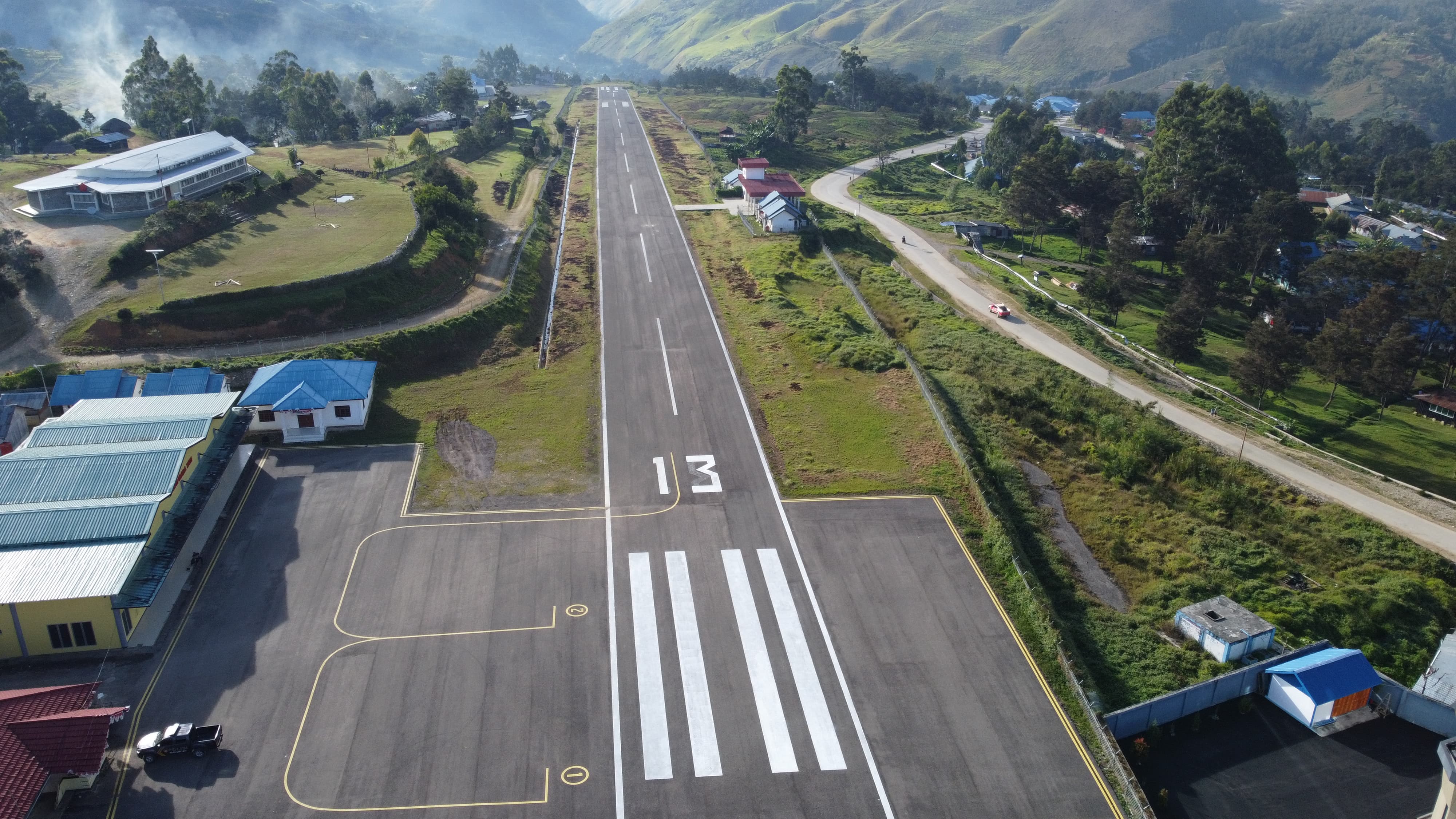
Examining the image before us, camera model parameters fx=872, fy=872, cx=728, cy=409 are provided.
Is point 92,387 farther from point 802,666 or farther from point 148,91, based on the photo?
point 148,91

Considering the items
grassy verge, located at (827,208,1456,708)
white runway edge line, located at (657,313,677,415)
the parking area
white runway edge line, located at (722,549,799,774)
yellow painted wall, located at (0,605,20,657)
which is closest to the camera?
the parking area

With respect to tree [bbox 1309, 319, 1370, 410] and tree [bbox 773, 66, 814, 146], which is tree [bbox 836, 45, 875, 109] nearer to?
tree [bbox 773, 66, 814, 146]

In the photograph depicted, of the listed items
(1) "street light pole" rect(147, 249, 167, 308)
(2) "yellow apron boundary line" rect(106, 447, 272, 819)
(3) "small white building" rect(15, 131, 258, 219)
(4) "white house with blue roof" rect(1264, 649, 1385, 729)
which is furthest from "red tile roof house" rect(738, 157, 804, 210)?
(4) "white house with blue roof" rect(1264, 649, 1385, 729)

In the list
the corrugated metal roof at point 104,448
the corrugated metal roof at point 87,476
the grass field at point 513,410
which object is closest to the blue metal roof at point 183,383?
the corrugated metal roof at point 104,448

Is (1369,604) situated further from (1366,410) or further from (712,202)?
(712,202)

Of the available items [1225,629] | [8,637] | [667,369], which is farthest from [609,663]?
[667,369]

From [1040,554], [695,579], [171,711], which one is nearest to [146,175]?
[171,711]
